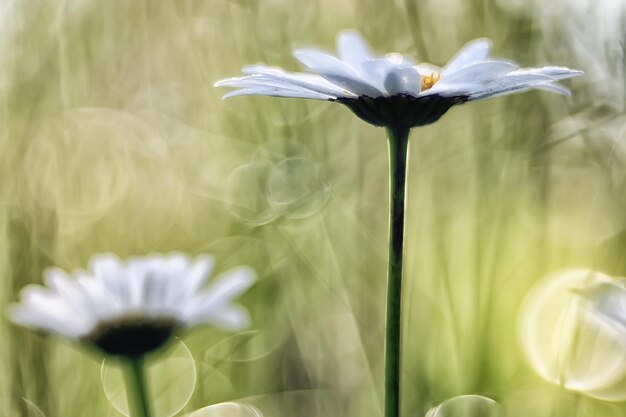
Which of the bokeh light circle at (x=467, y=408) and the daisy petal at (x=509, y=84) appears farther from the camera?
the bokeh light circle at (x=467, y=408)

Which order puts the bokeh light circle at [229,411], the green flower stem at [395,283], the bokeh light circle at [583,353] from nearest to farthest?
the green flower stem at [395,283], the bokeh light circle at [583,353], the bokeh light circle at [229,411]

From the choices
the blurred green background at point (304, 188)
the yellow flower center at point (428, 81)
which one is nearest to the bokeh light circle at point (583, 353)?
the blurred green background at point (304, 188)

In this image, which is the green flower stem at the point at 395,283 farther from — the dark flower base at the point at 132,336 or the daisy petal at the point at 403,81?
the dark flower base at the point at 132,336

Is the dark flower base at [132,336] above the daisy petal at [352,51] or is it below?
below

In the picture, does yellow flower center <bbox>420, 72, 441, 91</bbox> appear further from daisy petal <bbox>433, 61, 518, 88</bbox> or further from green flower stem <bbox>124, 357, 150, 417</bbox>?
green flower stem <bbox>124, 357, 150, 417</bbox>

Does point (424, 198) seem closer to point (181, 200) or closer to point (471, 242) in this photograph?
point (471, 242)

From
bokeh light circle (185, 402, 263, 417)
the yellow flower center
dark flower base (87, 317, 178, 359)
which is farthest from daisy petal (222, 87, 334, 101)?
bokeh light circle (185, 402, 263, 417)

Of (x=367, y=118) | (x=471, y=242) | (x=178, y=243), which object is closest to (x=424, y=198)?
(x=471, y=242)
